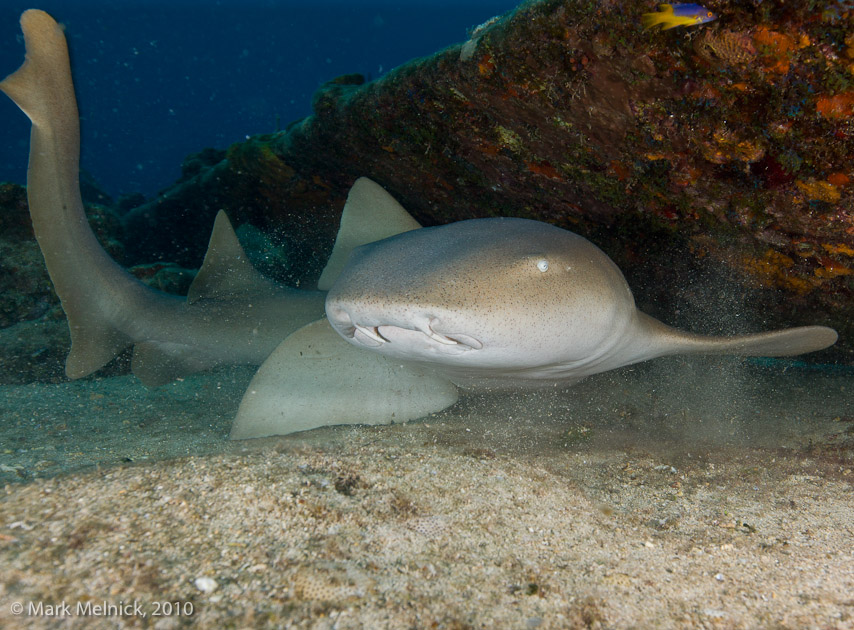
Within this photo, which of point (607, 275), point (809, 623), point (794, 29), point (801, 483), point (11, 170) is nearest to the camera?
point (809, 623)

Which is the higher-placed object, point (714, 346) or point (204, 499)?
point (204, 499)

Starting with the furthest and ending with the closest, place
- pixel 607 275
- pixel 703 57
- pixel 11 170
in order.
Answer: pixel 11 170 < pixel 607 275 < pixel 703 57

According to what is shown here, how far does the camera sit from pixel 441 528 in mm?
1610

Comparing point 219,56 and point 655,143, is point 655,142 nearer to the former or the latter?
point 655,143

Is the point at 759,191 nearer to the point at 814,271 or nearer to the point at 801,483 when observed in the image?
the point at 814,271

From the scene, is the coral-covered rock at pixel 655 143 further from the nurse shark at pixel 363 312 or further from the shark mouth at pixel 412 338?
the shark mouth at pixel 412 338

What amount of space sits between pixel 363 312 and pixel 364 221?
5.88 feet

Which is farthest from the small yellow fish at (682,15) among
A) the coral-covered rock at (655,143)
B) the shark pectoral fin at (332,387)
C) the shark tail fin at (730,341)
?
the shark pectoral fin at (332,387)

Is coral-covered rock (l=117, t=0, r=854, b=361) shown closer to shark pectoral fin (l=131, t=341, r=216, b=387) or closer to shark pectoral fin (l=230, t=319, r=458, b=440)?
shark pectoral fin (l=230, t=319, r=458, b=440)

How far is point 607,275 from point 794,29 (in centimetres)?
121

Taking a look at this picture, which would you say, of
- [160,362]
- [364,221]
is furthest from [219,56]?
[364,221]

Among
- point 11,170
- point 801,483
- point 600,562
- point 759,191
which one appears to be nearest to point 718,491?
point 801,483

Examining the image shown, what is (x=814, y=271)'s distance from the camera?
2.88 meters

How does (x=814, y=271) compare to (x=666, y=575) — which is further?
(x=814, y=271)
